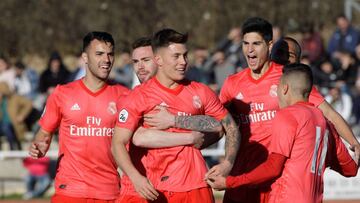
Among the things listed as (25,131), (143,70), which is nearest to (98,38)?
(143,70)

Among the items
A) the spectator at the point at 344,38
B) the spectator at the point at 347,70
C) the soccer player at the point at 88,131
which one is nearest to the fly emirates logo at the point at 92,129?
the soccer player at the point at 88,131

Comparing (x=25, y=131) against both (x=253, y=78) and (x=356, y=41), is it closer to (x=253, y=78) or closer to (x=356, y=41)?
(x=356, y=41)

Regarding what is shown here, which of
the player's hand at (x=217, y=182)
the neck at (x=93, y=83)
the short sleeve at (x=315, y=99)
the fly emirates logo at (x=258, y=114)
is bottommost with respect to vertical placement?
the player's hand at (x=217, y=182)

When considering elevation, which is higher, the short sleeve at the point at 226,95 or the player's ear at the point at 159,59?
the player's ear at the point at 159,59

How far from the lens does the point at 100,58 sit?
960 cm

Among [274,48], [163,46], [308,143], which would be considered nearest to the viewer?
[308,143]

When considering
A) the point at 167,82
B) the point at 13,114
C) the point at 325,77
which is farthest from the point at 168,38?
the point at 13,114

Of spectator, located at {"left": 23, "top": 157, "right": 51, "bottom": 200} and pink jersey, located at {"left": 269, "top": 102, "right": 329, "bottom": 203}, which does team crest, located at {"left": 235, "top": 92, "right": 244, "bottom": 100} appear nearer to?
pink jersey, located at {"left": 269, "top": 102, "right": 329, "bottom": 203}

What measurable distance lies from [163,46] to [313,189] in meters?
1.71

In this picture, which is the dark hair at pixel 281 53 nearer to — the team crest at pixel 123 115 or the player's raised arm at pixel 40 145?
the team crest at pixel 123 115

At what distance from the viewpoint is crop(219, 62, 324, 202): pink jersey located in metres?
9.30

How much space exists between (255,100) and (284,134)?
1606 mm

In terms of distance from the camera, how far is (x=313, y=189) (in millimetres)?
8031

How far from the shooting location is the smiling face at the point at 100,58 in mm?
9594
